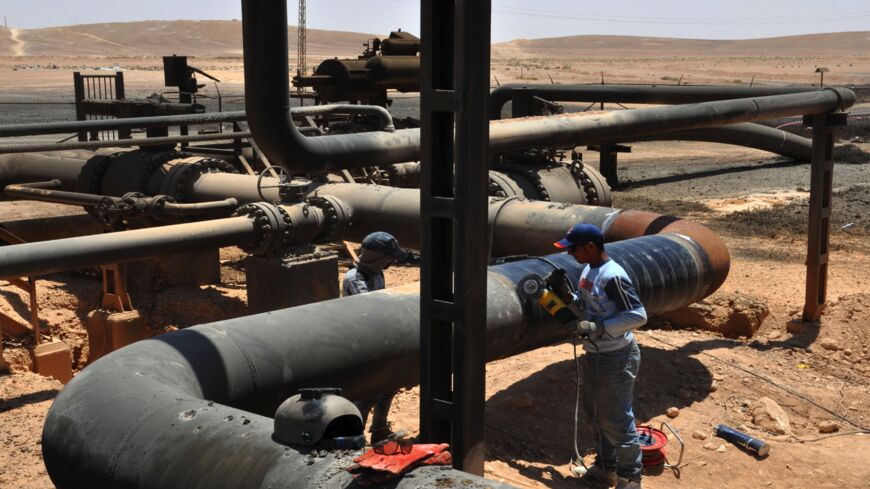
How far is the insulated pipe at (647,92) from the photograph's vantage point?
11109mm

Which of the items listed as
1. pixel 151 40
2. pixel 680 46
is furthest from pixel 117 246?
pixel 680 46

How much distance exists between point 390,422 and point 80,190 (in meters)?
6.55

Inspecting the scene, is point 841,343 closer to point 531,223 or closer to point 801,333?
point 801,333

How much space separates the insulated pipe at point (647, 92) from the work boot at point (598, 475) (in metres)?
5.01

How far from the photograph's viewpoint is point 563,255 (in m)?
7.08

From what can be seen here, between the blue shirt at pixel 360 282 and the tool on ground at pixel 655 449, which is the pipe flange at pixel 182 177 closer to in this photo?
the blue shirt at pixel 360 282

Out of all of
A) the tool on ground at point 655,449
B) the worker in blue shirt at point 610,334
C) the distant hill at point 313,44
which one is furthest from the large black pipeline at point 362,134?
the distant hill at point 313,44

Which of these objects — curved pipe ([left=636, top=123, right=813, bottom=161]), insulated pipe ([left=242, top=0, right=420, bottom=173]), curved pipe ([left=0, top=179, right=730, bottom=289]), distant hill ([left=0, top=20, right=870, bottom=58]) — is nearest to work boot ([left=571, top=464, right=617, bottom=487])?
curved pipe ([left=0, top=179, right=730, bottom=289])

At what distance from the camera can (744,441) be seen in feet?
23.4

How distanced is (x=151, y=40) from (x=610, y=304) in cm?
11767

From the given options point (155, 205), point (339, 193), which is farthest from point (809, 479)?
point (155, 205)

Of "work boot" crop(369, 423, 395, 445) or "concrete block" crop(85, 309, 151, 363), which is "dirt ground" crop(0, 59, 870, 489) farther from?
"concrete block" crop(85, 309, 151, 363)

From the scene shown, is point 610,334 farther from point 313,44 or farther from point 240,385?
point 313,44

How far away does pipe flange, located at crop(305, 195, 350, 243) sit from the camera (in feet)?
31.9
